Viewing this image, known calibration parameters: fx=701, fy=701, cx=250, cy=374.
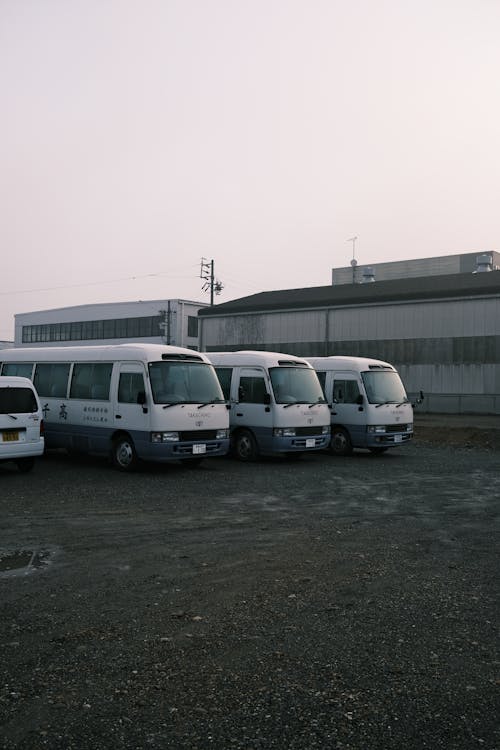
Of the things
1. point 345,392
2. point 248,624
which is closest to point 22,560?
point 248,624

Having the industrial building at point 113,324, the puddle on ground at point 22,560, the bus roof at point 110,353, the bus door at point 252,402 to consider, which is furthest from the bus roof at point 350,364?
the industrial building at point 113,324

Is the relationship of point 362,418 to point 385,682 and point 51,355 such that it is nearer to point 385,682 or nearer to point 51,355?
point 51,355

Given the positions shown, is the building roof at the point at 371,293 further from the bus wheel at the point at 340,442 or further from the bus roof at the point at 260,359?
the bus roof at the point at 260,359

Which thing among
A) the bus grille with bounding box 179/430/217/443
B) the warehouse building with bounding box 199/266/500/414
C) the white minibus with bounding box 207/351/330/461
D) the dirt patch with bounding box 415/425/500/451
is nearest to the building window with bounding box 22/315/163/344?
the warehouse building with bounding box 199/266/500/414

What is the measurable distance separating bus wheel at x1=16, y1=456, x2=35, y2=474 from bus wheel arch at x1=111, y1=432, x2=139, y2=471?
5.37 ft

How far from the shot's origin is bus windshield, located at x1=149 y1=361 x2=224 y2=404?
45.7 ft

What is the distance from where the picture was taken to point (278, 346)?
135ft

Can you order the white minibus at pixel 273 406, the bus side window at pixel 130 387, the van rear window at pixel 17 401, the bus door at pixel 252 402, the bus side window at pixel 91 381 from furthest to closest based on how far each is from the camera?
the bus door at pixel 252 402, the white minibus at pixel 273 406, the bus side window at pixel 91 381, the bus side window at pixel 130 387, the van rear window at pixel 17 401

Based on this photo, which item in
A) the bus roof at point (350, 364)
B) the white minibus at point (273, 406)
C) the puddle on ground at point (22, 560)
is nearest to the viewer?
the puddle on ground at point (22, 560)

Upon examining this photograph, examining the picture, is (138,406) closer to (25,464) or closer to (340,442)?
(25,464)

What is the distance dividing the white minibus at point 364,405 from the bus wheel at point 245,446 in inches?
114

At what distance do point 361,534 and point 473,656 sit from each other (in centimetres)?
387

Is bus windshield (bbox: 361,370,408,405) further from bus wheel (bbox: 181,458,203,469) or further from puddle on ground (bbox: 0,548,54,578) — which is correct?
puddle on ground (bbox: 0,548,54,578)

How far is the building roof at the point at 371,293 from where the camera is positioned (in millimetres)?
35312
